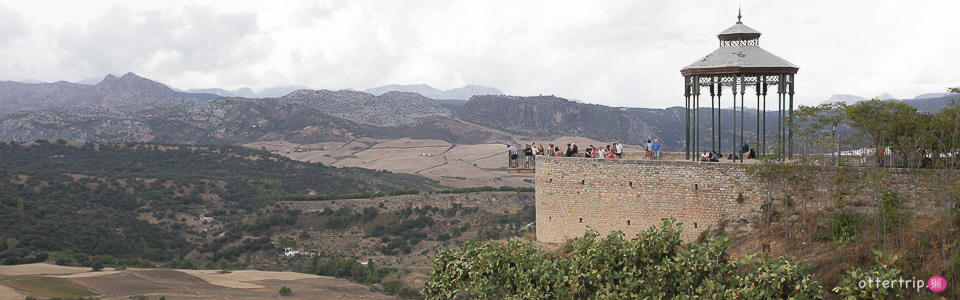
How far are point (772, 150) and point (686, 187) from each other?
2.70 metres

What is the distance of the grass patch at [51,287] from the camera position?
37.5m

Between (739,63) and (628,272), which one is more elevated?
(739,63)

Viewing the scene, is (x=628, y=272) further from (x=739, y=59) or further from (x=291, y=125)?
(x=291, y=125)

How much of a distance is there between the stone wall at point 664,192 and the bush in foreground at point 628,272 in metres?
0.83

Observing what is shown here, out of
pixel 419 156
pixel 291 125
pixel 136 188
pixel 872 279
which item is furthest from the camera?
pixel 291 125

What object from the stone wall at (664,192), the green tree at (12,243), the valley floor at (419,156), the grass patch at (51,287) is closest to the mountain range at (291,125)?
the valley floor at (419,156)

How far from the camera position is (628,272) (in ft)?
55.9

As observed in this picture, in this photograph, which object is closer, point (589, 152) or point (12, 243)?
point (589, 152)

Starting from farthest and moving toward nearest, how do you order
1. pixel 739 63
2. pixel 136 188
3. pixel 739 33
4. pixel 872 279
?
pixel 136 188, pixel 739 33, pixel 739 63, pixel 872 279

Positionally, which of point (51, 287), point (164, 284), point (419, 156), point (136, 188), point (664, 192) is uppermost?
point (664, 192)

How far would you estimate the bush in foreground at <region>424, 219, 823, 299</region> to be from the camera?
15.3m

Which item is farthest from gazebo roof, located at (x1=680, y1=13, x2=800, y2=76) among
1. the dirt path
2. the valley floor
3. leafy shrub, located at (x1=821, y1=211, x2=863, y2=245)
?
the valley floor

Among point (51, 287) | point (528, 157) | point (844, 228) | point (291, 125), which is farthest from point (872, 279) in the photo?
point (291, 125)

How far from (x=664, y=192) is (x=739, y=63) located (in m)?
4.10
